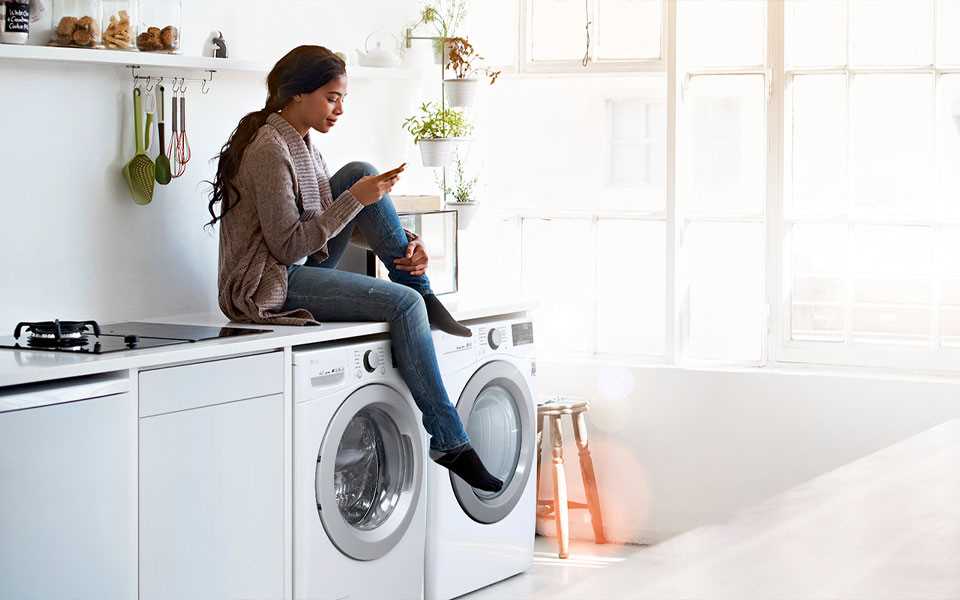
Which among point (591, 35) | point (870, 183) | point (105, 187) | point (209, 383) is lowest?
point (209, 383)

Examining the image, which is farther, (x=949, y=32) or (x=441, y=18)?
(x=441, y=18)

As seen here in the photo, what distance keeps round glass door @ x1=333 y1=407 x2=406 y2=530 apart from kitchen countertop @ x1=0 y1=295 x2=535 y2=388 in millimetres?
266

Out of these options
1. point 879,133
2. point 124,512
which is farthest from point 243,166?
point 879,133

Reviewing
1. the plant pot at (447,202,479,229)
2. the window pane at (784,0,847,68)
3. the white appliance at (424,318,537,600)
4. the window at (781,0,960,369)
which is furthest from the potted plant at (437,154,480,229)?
the window pane at (784,0,847,68)

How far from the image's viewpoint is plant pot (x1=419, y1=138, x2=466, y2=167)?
14.8 ft

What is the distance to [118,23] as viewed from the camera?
336 cm

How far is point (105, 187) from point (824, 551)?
113 inches

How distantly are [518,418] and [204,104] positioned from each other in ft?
4.57

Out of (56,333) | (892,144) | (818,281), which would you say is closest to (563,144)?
(818,281)

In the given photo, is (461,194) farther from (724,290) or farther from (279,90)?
(279,90)

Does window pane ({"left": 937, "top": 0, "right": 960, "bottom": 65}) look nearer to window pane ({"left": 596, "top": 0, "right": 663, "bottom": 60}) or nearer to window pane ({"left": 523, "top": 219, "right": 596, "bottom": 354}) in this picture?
window pane ({"left": 596, "top": 0, "right": 663, "bottom": 60})

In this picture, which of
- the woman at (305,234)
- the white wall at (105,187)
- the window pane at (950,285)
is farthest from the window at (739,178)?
the woman at (305,234)

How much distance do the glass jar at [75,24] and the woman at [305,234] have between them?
47cm

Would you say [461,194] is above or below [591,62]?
below
